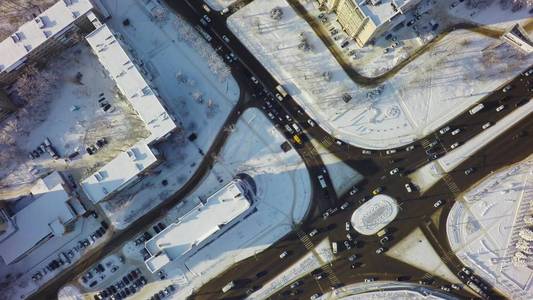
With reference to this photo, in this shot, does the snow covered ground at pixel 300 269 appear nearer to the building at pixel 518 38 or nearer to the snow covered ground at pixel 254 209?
the snow covered ground at pixel 254 209

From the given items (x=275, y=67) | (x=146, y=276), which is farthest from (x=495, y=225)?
(x=146, y=276)

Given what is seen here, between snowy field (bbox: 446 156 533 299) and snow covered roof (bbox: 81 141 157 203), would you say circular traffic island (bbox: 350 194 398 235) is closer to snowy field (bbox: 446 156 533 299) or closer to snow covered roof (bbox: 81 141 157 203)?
snowy field (bbox: 446 156 533 299)

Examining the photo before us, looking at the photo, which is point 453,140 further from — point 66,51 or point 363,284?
point 66,51

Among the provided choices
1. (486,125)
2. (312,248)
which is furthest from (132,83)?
(486,125)

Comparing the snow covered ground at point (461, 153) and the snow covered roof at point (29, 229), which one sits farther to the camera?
the snow covered ground at point (461, 153)

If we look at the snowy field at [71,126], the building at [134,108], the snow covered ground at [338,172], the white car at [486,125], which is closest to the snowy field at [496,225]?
the white car at [486,125]

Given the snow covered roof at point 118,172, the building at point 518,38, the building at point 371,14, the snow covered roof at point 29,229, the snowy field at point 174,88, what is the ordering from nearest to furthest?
the building at point 371,14, the snow covered roof at point 118,172, the snow covered roof at point 29,229, the building at point 518,38, the snowy field at point 174,88

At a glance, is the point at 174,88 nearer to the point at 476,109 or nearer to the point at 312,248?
the point at 312,248
